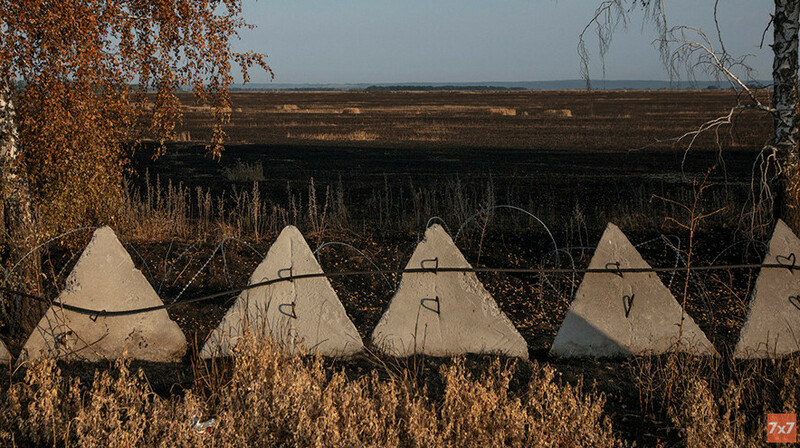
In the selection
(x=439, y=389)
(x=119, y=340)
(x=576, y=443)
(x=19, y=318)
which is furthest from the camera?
(x=19, y=318)

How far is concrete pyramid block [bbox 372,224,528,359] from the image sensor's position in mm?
4605

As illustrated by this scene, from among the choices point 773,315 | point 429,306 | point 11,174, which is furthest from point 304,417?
point 11,174

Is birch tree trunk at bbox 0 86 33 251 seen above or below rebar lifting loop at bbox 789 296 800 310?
above

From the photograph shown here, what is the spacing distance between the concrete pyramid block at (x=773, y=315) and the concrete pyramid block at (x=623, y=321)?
11.6 inches

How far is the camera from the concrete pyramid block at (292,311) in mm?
4555

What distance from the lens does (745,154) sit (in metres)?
24.6

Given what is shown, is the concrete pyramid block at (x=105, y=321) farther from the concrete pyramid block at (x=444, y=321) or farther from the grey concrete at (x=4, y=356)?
the concrete pyramid block at (x=444, y=321)

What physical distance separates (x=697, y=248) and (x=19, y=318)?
6395 mm

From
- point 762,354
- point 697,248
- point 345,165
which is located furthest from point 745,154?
point 762,354

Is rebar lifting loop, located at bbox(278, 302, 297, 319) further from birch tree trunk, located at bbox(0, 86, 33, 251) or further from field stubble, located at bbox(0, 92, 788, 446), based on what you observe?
birch tree trunk, located at bbox(0, 86, 33, 251)

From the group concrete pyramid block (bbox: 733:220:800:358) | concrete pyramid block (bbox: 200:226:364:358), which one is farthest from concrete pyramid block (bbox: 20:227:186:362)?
concrete pyramid block (bbox: 733:220:800:358)

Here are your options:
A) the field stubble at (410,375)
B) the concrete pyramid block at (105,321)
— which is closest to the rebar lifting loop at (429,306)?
the field stubble at (410,375)

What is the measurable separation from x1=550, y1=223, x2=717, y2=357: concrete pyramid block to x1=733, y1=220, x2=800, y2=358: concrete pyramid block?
11.6 inches

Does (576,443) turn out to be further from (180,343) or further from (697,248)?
(697,248)
